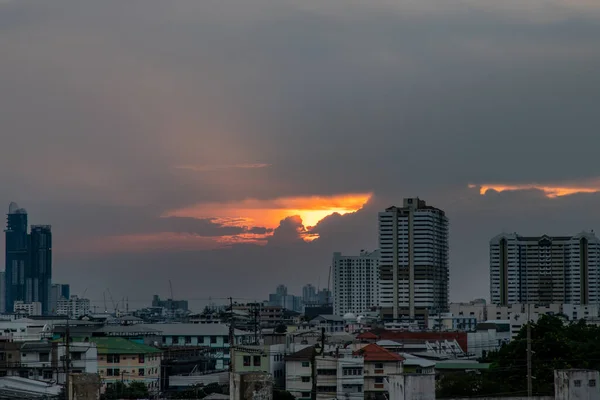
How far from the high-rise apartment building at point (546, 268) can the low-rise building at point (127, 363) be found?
117053 mm

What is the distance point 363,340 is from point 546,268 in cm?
10830

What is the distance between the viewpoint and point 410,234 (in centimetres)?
16825

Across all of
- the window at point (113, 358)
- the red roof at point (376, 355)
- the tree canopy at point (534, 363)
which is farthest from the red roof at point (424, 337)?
the tree canopy at point (534, 363)

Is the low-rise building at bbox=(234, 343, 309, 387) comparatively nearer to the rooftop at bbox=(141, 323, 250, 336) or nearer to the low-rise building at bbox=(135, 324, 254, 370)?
the low-rise building at bbox=(135, 324, 254, 370)

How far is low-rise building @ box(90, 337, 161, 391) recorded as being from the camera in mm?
63156

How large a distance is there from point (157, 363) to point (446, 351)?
33.3 meters

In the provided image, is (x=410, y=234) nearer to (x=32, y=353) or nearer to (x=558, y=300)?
(x=558, y=300)

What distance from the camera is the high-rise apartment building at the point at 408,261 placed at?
541 feet

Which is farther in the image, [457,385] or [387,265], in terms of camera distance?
[387,265]

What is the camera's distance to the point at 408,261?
167625mm

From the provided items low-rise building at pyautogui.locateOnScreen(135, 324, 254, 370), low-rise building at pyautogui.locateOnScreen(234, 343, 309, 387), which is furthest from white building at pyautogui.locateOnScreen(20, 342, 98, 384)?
low-rise building at pyautogui.locateOnScreen(135, 324, 254, 370)

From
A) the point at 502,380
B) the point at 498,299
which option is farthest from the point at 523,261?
the point at 502,380

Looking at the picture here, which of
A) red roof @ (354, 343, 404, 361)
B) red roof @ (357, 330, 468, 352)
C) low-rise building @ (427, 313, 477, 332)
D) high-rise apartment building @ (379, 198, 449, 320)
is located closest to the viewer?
red roof @ (354, 343, 404, 361)

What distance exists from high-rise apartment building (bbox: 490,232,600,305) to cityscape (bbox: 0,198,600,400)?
0.62 feet
